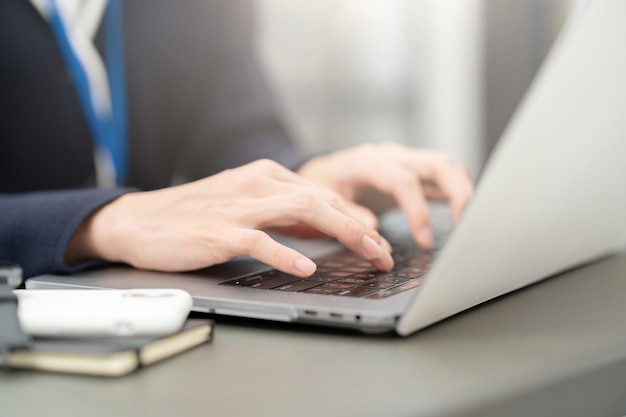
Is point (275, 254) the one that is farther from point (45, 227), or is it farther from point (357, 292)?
point (45, 227)

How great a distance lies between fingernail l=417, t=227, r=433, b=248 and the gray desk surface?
0.26 metres

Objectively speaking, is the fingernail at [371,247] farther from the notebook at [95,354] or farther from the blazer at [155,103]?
the blazer at [155,103]

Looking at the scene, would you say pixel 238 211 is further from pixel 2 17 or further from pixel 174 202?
pixel 2 17

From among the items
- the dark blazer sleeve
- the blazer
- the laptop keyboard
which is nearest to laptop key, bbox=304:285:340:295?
the laptop keyboard

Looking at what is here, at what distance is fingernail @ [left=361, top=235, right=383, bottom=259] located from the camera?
1.60 feet

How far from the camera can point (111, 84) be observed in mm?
1069

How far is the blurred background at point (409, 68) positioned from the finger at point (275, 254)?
204 cm

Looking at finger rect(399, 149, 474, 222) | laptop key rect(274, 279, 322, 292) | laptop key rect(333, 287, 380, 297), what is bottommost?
finger rect(399, 149, 474, 222)

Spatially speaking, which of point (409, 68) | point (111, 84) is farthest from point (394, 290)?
point (409, 68)

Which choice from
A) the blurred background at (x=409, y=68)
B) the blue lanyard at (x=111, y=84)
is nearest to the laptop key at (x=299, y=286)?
the blue lanyard at (x=111, y=84)

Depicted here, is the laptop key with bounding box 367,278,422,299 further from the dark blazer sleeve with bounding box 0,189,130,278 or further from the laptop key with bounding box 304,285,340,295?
the dark blazer sleeve with bounding box 0,189,130,278

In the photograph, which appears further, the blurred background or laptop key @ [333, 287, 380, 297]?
the blurred background

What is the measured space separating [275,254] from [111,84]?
71 centimetres

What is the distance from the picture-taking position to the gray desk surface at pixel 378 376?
28 centimetres
